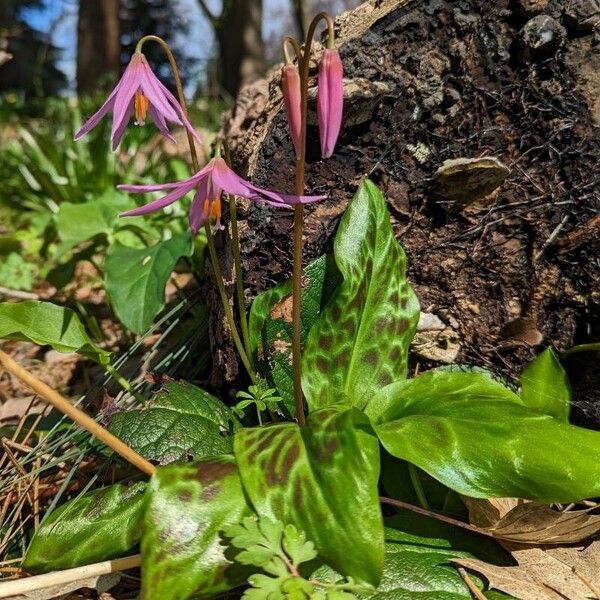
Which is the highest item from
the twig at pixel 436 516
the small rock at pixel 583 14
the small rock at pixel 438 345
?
the small rock at pixel 583 14

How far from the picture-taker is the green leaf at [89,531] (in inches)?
47.8

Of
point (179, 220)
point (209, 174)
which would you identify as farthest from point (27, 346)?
point (209, 174)

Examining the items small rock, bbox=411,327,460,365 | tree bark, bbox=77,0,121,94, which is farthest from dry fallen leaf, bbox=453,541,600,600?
tree bark, bbox=77,0,121,94

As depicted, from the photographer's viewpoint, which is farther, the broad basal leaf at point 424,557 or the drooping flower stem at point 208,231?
the drooping flower stem at point 208,231

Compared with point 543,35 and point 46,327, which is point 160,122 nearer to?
point 46,327

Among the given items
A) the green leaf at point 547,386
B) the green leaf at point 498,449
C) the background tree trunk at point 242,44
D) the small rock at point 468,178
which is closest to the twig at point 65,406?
the green leaf at point 498,449

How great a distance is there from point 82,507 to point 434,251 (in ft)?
3.44

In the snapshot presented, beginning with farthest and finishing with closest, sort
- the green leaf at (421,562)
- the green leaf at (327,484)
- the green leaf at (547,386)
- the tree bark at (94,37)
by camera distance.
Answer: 1. the tree bark at (94,37)
2. the green leaf at (547,386)
3. the green leaf at (421,562)
4. the green leaf at (327,484)

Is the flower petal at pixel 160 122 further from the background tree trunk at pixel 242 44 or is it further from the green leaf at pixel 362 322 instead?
the background tree trunk at pixel 242 44

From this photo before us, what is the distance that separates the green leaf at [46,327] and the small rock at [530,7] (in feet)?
4.29

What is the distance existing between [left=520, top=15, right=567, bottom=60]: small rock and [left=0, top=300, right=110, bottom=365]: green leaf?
4.17 ft

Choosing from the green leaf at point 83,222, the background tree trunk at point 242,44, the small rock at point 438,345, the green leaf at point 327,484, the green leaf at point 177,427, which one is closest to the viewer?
the green leaf at point 327,484

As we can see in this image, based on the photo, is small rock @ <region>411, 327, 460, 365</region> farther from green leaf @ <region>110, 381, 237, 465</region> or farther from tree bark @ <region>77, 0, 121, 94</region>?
tree bark @ <region>77, 0, 121, 94</region>

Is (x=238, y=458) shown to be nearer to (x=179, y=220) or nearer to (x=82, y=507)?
(x=82, y=507)
